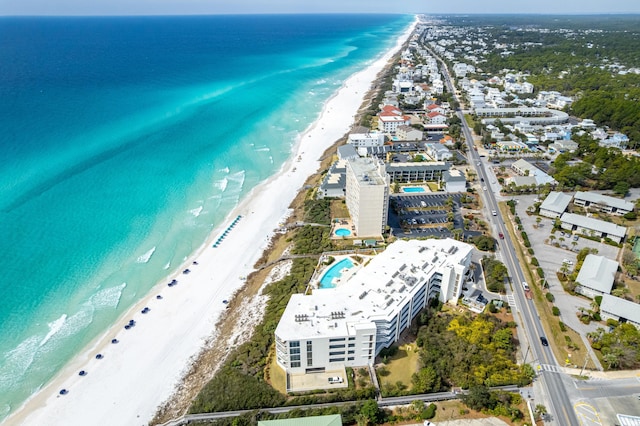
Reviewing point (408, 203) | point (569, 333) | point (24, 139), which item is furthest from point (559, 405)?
point (24, 139)

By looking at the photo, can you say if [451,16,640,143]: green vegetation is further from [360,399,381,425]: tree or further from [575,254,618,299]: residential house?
[360,399,381,425]: tree

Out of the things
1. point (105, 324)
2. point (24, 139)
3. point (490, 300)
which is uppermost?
point (24, 139)

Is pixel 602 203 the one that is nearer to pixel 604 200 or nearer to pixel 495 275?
pixel 604 200

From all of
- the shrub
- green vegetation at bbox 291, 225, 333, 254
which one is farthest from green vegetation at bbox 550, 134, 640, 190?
green vegetation at bbox 291, 225, 333, 254

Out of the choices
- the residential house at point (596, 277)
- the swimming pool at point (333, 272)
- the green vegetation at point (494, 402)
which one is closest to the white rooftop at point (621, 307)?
the residential house at point (596, 277)

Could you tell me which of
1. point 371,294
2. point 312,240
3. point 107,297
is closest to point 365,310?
point 371,294

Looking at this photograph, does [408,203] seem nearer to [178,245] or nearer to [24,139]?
[178,245]

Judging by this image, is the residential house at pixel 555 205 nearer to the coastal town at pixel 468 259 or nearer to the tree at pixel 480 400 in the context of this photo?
the coastal town at pixel 468 259
